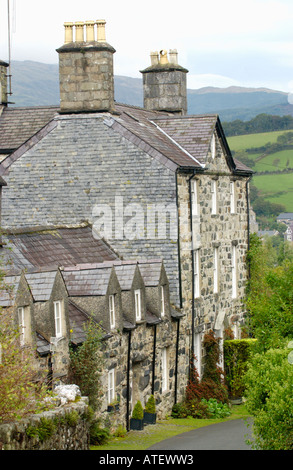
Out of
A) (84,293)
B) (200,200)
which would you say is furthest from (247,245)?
(84,293)

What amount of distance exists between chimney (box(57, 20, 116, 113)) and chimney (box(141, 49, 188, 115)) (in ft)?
29.8

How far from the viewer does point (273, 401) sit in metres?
17.3

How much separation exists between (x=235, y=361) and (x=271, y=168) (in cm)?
11449

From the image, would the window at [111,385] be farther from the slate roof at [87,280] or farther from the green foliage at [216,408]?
the green foliage at [216,408]

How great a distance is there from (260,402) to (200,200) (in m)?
13.0

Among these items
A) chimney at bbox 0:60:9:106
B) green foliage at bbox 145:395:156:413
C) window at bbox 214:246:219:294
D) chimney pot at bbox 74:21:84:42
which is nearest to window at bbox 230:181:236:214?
window at bbox 214:246:219:294

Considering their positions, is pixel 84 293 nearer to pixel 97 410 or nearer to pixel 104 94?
pixel 97 410

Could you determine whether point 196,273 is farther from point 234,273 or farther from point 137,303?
point 137,303

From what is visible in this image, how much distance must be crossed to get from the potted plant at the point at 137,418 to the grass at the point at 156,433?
0.69 feet

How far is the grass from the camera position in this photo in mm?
22016

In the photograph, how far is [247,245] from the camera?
121 feet

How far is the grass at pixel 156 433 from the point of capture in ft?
72.2

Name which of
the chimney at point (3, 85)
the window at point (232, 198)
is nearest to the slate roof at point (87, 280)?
the window at point (232, 198)
